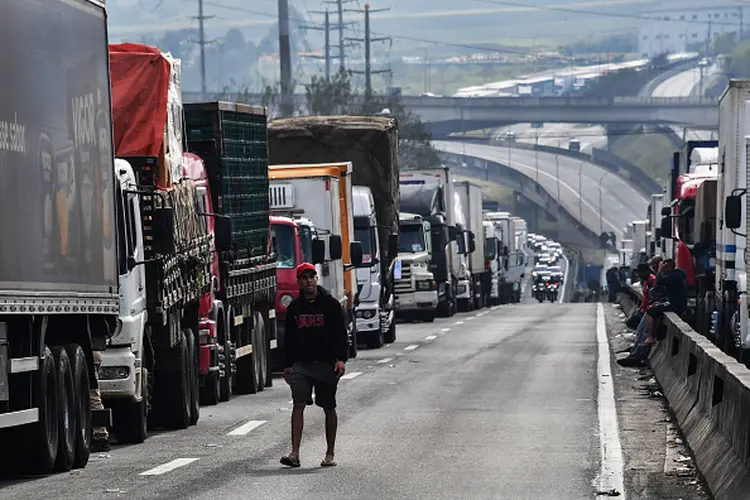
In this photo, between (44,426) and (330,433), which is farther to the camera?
(330,433)

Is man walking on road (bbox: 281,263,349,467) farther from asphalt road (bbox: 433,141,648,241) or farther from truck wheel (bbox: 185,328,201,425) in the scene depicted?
asphalt road (bbox: 433,141,648,241)

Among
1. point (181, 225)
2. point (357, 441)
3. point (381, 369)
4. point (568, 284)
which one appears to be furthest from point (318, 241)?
point (568, 284)

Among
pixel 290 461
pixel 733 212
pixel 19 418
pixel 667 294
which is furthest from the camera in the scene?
pixel 667 294

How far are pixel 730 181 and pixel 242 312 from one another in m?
7.46

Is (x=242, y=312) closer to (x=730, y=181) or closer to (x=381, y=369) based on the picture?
(x=381, y=369)

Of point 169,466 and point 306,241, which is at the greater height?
point 306,241

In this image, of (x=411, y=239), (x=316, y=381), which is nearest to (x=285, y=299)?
(x=316, y=381)

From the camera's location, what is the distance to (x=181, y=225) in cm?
1867

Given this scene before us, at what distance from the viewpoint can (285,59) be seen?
11162cm

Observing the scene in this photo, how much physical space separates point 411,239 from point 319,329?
3189cm

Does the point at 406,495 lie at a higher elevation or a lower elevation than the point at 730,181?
lower

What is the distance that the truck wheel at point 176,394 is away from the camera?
60.0 feet

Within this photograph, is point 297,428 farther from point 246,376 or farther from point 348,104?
point 348,104

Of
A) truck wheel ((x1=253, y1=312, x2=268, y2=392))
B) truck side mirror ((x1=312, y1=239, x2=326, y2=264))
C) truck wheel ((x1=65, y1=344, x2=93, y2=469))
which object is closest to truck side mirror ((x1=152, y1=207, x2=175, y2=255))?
truck wheel ((x1=65, y1=344, x2=93, y2=469))
